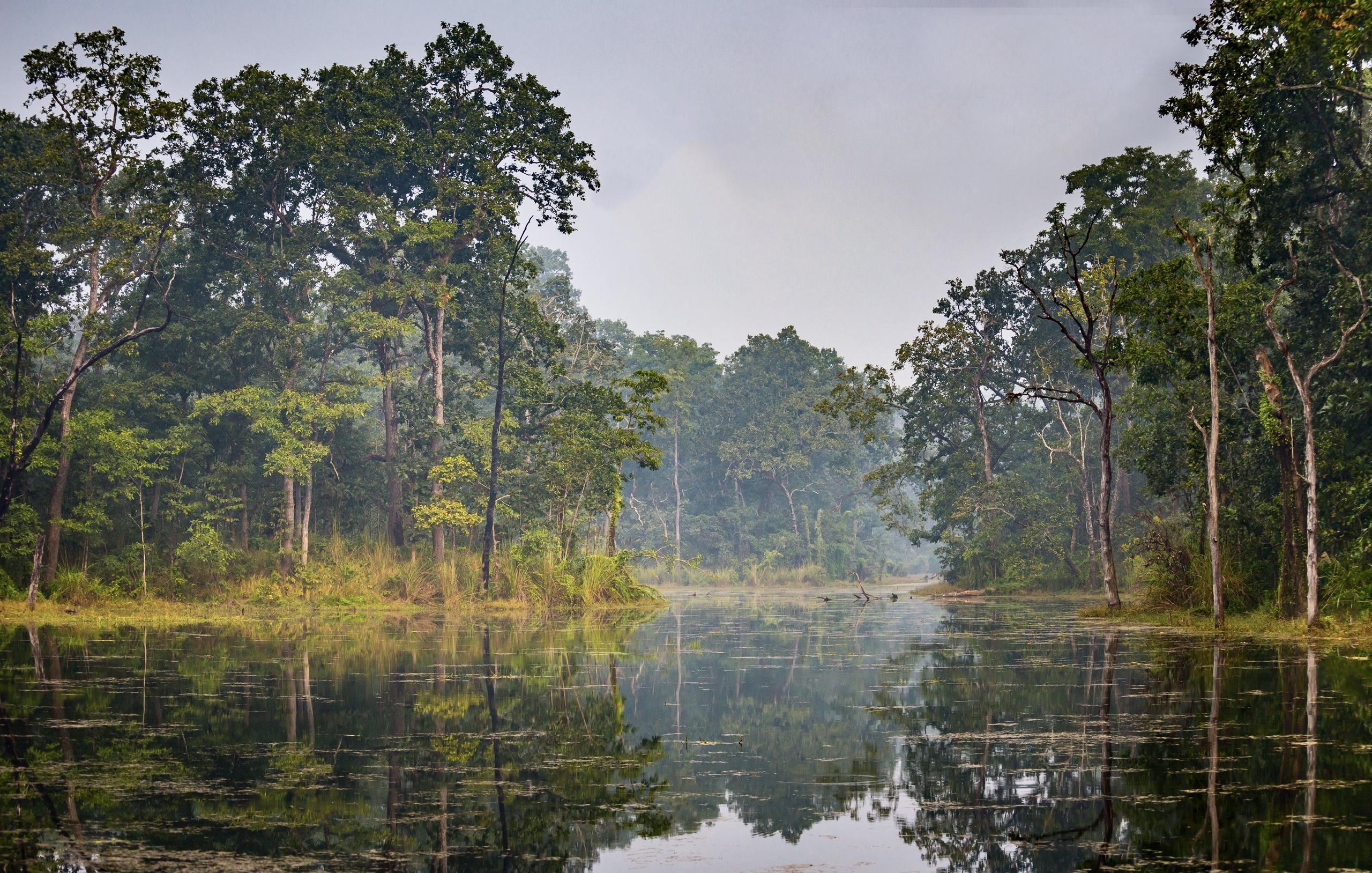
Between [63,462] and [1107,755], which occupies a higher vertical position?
[63,462]

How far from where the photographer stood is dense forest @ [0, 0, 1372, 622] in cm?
1847

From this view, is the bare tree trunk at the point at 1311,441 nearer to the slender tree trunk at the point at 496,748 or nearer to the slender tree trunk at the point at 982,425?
the slender tree trunk at the point at 496,748

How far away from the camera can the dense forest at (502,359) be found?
60.6ft

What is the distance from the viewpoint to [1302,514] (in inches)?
691

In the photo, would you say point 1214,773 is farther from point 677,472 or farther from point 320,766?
point 677,472

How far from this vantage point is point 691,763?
8.04 meters

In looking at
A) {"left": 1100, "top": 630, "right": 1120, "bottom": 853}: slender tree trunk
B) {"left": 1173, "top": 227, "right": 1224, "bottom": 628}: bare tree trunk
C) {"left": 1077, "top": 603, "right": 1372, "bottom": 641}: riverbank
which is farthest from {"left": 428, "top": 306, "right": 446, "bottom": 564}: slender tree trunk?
{"left": 1100, "top": 630, "right": 1120, "bottom": 853}: slender tree trunk

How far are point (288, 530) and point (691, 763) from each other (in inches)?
1008

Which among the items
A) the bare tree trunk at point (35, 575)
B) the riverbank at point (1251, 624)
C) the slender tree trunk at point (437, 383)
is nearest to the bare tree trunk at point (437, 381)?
the slender tree trunk at point (437, 383)

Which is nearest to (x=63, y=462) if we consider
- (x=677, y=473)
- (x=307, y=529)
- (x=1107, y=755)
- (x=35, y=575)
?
(x=35, y=575)

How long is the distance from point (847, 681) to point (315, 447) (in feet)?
73.8

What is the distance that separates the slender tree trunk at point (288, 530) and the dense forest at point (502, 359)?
10cm

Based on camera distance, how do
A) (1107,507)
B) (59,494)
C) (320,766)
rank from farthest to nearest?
1. (59,494)
2. (1107,507)
3. (320,766)

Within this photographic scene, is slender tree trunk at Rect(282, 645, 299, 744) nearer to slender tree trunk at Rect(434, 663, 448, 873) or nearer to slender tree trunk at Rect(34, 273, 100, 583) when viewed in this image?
slender tree trunk at Rect(434, 663, 448, 873)
